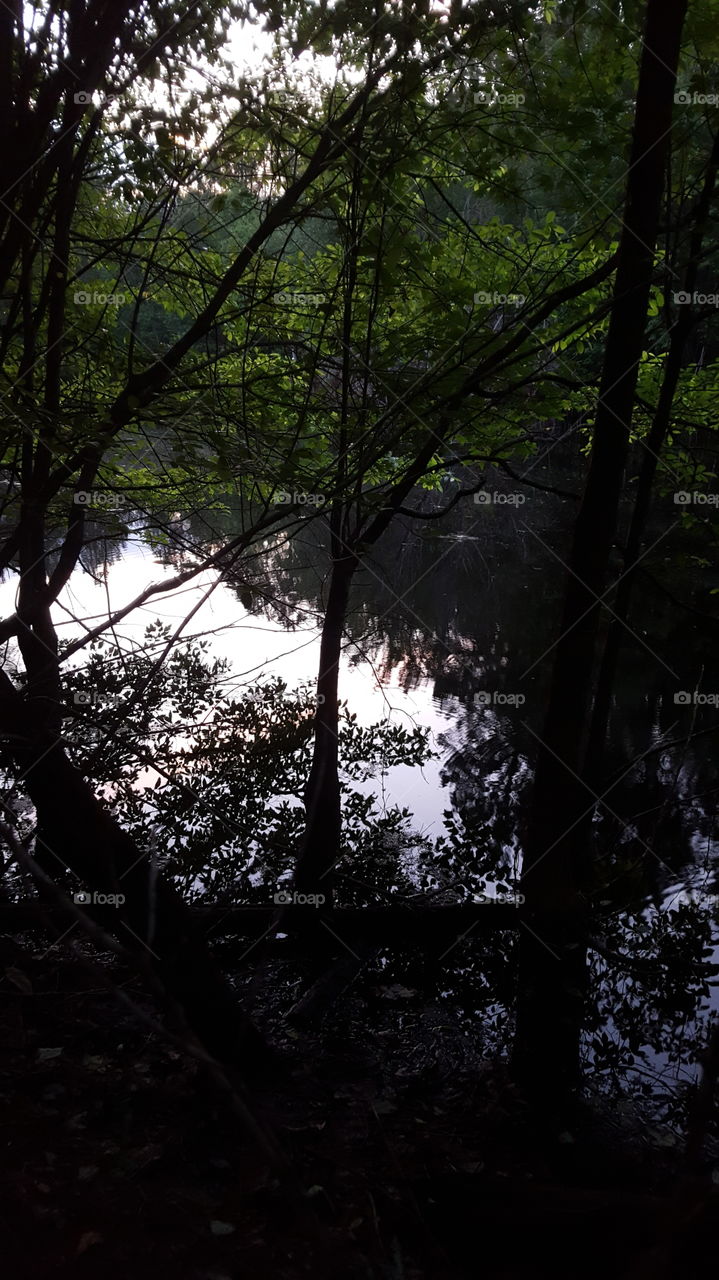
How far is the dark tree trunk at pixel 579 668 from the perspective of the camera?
4602mm

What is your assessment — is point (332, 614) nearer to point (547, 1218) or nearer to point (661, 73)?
point (661, 73)

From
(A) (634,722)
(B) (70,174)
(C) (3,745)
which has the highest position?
(A) (634,722)

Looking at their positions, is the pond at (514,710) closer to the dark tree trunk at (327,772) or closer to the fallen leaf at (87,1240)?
the dark tree trunk at (327,772)

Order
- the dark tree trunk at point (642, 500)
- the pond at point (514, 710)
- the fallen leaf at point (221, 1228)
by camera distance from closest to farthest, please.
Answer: the fallen leaf at point (221, 1228), the pond at point (514, 710), the dark tree trunk at point (642, 500)

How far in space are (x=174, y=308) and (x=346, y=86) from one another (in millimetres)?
2798

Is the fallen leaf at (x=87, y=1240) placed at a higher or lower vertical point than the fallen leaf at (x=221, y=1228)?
lower

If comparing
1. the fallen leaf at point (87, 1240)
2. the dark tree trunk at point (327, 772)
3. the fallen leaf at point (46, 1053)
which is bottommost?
the fallen leaf at point (87, 1240)

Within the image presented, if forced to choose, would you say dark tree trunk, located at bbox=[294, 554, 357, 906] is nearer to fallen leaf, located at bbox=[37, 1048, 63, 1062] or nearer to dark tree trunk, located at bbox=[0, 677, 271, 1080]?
dark tree trunk, located at bbox=[0, 677, 271, 1080]

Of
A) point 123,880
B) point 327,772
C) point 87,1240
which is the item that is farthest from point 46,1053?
point 327,772

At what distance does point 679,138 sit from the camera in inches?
212

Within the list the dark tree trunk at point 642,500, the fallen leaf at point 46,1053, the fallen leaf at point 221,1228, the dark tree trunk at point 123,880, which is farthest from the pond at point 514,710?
the fallen leaf at point 46,1053

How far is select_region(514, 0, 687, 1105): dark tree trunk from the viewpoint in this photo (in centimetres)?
460

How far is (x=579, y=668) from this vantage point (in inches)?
206

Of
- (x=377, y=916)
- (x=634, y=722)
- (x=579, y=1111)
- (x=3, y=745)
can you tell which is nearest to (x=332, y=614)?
(x=377, y=916)
